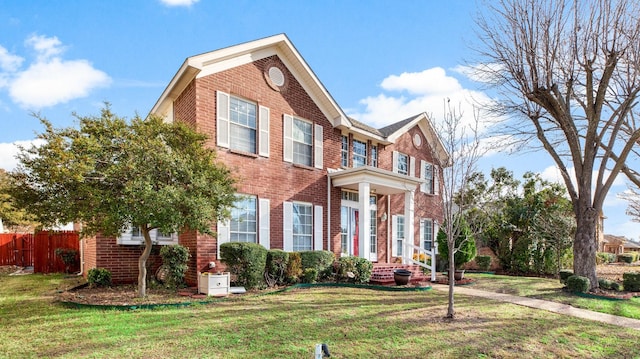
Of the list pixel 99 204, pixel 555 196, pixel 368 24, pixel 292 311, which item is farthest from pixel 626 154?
pixel 99 204

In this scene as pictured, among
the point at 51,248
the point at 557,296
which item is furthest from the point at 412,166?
the point at 51,248

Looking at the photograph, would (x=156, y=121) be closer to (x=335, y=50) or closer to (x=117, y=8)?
(x=117, y=8)

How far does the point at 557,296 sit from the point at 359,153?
27.7 feet

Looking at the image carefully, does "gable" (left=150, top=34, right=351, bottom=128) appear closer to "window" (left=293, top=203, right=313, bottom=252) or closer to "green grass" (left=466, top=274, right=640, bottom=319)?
"window" (left=293, top=203, right=313, bottom=252)

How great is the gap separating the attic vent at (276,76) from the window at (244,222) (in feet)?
13.4

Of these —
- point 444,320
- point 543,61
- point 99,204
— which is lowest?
point 444,320

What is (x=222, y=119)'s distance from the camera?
11.0 m

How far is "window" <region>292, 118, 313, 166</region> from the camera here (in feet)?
43.1

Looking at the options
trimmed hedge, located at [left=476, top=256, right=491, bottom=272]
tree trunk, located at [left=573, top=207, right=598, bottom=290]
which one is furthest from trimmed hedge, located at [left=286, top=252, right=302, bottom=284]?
trimmed hedge, located at [left=476, top=256, right=491, bottom=272]

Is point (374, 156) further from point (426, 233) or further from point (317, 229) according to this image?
point (426, 233)

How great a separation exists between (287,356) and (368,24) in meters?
8.97

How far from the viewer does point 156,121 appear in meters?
8.35

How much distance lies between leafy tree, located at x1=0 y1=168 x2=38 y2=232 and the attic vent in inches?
302

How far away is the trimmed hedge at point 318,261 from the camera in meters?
11.2
